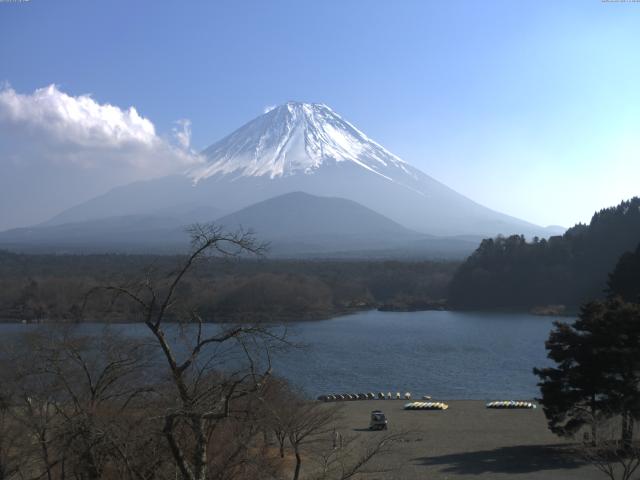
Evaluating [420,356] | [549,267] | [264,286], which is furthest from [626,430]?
[549,267]

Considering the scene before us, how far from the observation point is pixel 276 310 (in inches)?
1067

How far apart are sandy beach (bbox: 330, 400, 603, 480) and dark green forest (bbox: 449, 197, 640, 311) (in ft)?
67.1

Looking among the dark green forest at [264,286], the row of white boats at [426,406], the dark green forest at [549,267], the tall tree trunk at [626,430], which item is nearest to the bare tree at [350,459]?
the tall tree trunk at [626,430]

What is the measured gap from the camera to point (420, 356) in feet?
60.2

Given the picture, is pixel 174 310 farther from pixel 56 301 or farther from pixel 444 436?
pixel 56 301

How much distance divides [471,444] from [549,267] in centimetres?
2464

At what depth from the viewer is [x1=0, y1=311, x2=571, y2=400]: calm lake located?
46.5ft

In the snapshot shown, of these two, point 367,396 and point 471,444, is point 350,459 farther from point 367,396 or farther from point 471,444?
point 367,396

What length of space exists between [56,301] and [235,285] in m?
7.40

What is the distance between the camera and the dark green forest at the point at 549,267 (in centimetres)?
3080

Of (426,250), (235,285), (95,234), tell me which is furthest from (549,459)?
(95,234)

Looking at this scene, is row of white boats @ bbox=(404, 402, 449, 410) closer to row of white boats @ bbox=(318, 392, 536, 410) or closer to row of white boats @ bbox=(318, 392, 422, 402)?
row of white boats @ bbox=(318, 392, 536, 410)

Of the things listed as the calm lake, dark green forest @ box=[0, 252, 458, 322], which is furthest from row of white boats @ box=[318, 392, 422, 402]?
dark green forest @ box=[0, 252, 458, 322]

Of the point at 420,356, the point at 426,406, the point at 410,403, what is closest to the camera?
the point at 426,406
